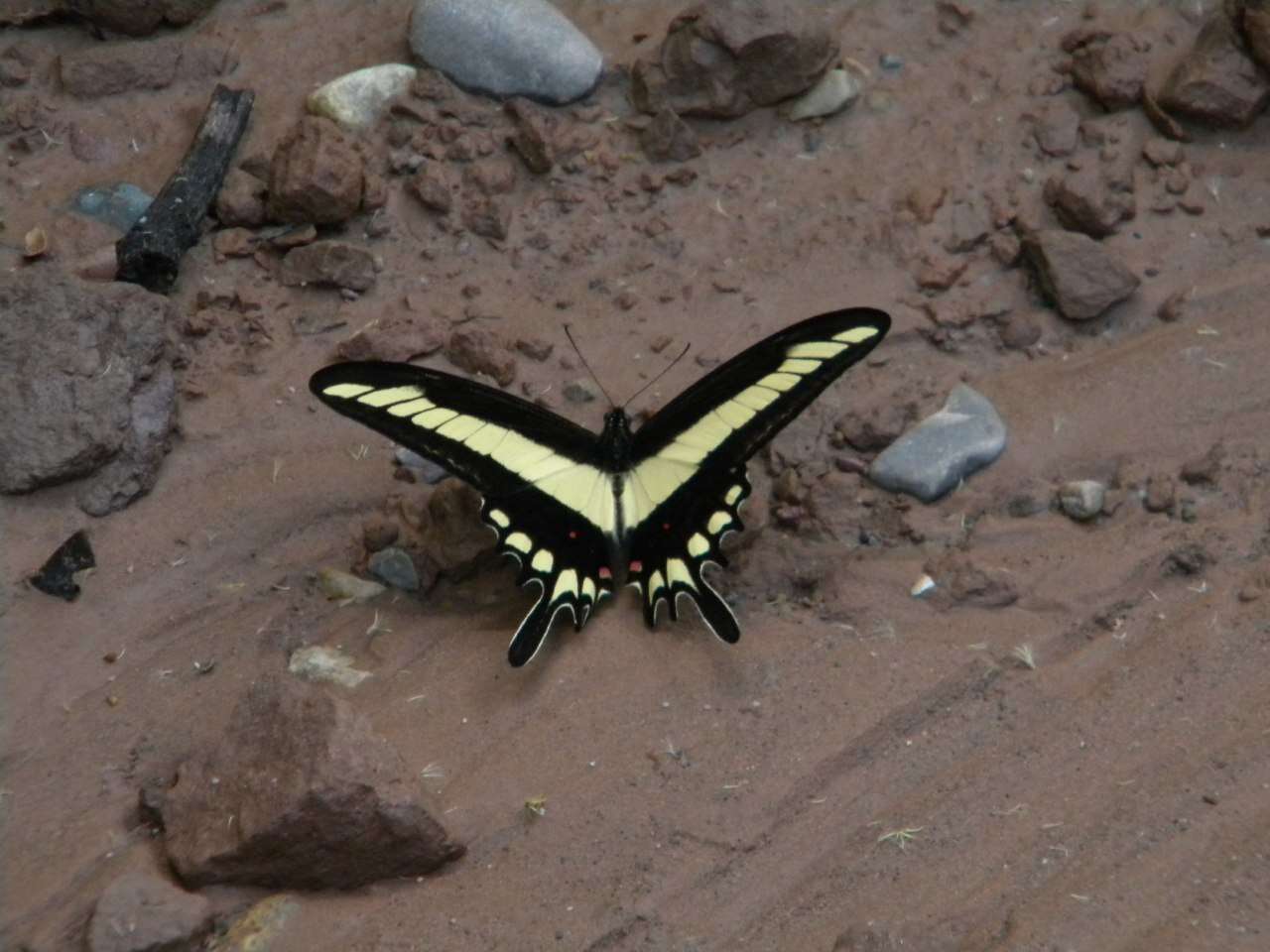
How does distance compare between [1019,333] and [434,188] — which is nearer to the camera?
[1019,333]

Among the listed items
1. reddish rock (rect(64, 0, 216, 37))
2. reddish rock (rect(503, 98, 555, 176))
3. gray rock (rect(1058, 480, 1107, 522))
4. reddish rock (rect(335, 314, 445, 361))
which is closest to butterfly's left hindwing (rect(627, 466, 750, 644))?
gray rock (rect(1058, 480, 1107, 522))

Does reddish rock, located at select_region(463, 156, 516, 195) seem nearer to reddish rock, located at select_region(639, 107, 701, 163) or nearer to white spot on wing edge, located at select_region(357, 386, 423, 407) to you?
reddish rock, located at select_region(639, 107, 701, 163)

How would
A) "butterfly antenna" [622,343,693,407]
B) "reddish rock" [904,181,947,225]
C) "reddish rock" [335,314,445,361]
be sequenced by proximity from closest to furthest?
"butterfly antenna" [622,343,693,407], "reddish rock" [335,314,445,361], "reddish rock" [904,181,947,225]

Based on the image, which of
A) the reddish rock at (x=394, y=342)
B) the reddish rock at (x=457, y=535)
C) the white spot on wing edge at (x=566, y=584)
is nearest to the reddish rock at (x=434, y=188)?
the reddish rock at (x=394, y=342)

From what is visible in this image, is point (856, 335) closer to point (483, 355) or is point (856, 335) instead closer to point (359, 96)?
point (483, 355)

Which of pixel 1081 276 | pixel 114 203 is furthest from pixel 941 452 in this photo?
pixel 114 203

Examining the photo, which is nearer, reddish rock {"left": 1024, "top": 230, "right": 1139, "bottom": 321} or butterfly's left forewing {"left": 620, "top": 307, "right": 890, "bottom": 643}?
butterfly's left forewing {"left": 620, "top": 307, "right": 890, "bottom": 643}

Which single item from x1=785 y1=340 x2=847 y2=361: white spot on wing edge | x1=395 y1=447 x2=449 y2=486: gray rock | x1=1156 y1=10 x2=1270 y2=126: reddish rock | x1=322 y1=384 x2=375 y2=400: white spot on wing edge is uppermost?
x1=1156 y1=10 x2=1270 y2=126: reddish rock
